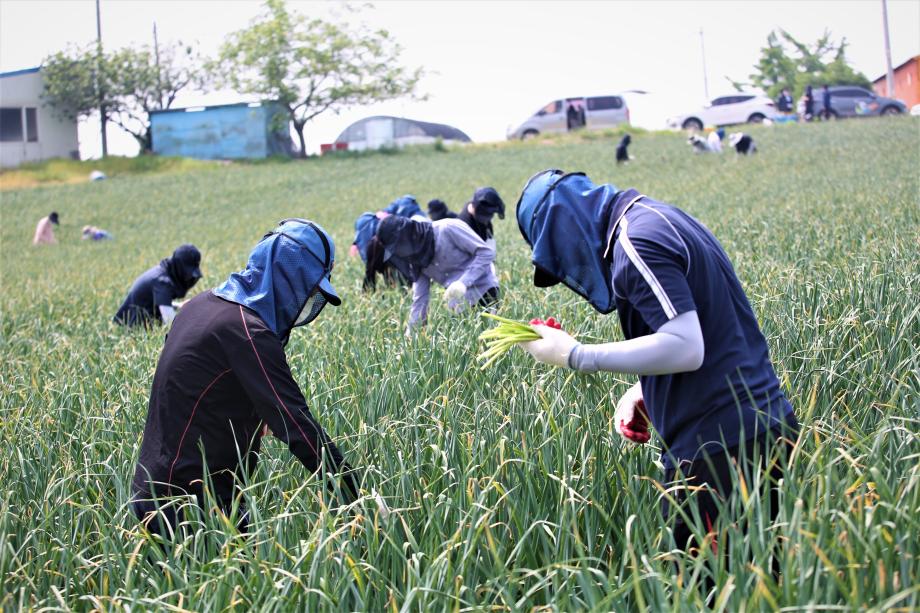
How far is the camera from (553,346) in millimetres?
2488

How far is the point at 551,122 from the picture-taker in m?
39.6

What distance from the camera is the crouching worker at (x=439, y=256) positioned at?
6.16 meters

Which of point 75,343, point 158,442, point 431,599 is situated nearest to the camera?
point 431,599

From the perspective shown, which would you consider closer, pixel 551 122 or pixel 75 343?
pixel 75 343

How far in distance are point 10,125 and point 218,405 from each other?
145 feet

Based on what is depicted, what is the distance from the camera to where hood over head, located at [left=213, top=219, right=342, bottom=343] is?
2.89 metres

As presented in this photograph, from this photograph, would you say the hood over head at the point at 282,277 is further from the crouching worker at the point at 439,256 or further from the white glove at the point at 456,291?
the crouching worker at the point at 439,256

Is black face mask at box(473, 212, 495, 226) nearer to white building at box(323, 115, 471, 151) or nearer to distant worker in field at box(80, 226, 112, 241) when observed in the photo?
distant worker in field at box(80, 226, 112, 241)

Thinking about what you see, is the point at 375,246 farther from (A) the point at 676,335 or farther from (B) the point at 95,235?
(B) the point at 95,235

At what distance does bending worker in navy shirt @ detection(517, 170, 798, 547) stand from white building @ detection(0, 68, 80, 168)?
4243cm

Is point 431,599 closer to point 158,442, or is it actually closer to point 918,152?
point 158,442

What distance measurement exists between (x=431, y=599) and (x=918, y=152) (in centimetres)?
1805

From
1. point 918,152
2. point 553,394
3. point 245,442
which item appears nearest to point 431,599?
point 245,442

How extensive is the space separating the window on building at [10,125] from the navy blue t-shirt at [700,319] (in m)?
44.4
